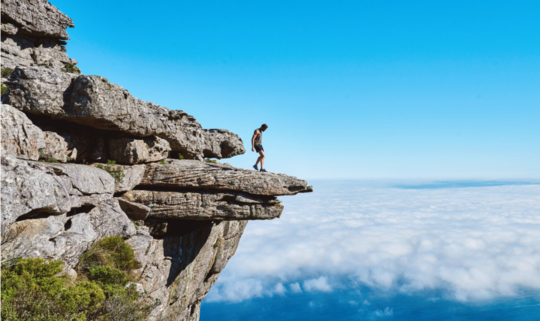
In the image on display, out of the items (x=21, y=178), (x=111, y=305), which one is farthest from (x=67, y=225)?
(x=111, y=305)

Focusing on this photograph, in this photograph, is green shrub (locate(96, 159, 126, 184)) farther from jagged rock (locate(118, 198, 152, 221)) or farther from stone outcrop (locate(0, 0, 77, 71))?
stone outcrop (locate(0, 0, 77, 71))

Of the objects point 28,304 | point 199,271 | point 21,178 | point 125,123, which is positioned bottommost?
point 199,271

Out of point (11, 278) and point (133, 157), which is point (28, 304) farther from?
point (133, 157)

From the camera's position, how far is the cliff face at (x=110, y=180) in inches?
470

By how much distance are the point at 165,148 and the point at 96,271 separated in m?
10.2

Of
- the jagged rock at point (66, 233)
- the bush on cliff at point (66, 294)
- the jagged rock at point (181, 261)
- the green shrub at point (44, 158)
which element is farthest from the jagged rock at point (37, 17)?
the bush on cliff at point (66, 294)

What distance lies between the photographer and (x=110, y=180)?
57.4 feet

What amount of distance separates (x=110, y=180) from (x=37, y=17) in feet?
81.2

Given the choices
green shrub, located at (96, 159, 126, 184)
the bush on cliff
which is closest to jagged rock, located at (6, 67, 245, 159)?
green shrub, located at (96, 159, 126, 184)

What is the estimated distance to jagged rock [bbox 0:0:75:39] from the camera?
27.7 meters

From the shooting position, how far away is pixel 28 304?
8.51 m

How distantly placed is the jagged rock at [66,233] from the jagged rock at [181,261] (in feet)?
5.30

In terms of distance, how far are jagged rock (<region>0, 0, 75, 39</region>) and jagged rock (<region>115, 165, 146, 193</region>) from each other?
22233 mm

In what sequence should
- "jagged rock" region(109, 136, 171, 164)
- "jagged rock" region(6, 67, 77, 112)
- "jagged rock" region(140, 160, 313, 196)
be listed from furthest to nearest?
"jagged rock" region(140, 160, 313, 196)
"jagged rock" region(109, 136, 171, 164)
"jagged rock" region(6, 67, 77, 112)
